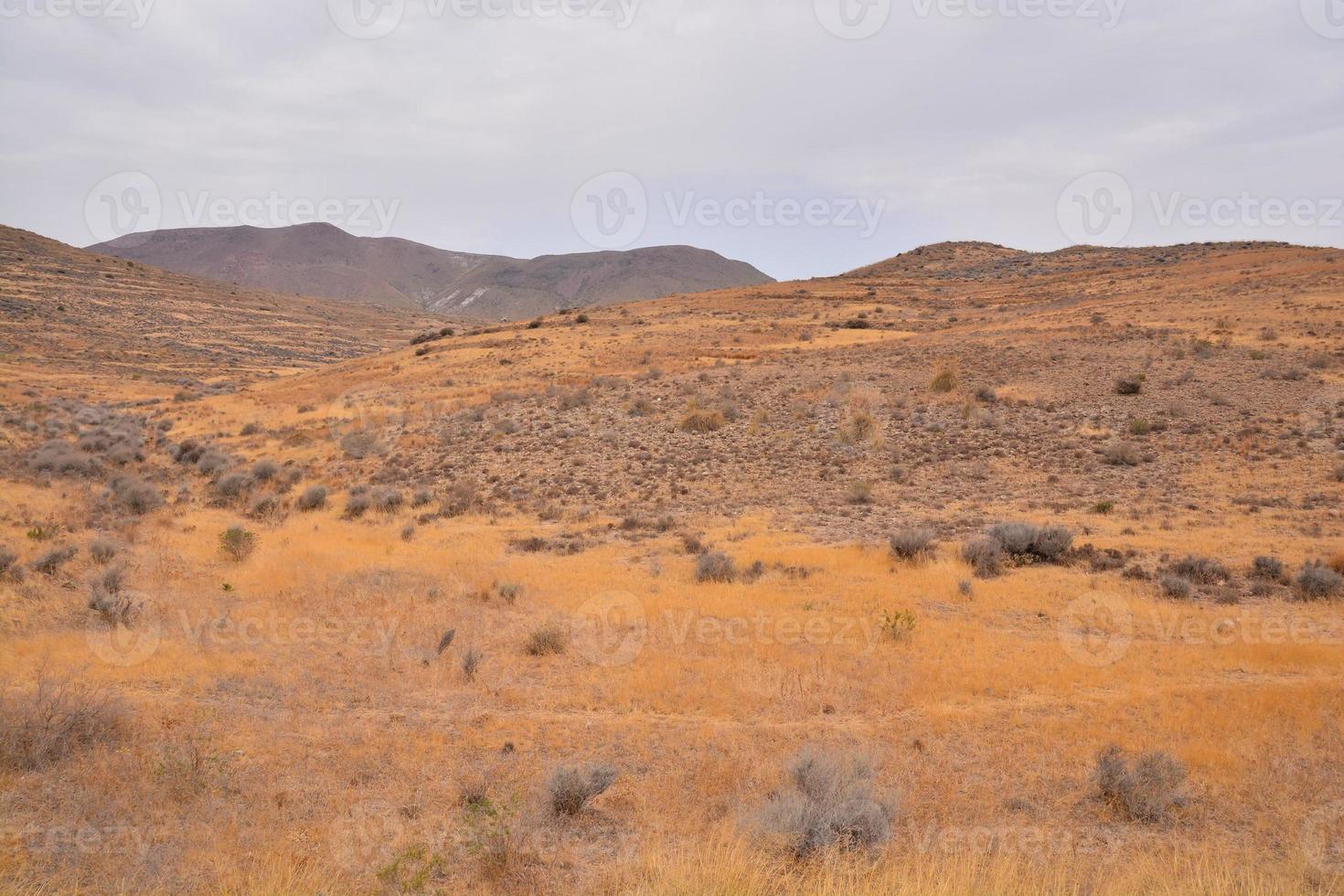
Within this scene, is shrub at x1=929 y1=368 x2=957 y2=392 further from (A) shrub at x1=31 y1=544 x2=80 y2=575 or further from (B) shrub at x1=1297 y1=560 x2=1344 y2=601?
(A) shrub at x1=31 y1=544 x2=80 y2=575

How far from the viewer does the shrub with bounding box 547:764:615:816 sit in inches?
245

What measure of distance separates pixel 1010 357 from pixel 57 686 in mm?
32760

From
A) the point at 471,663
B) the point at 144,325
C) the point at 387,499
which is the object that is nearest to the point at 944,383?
the point at 387,499

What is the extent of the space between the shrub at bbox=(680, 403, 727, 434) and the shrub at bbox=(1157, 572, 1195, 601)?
16.0m

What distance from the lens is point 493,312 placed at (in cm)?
17400

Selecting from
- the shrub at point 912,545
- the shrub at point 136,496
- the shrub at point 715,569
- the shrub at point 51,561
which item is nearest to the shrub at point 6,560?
the shrub at point 51,561

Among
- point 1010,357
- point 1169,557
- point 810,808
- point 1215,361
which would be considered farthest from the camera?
point 1010,357

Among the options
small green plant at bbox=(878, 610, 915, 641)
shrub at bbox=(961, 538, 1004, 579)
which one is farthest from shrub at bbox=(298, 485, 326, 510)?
shrub at bbox=(961, 538, 1004, 579)

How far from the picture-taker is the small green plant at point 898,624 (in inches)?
A: 409

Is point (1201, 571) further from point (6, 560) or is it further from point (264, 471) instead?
point (264, 471)

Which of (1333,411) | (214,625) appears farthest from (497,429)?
(1333,411)

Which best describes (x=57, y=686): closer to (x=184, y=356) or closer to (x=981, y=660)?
(x=981, y=660)

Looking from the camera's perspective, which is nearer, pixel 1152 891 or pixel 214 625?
pixel 1152 891

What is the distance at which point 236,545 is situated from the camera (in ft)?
48.2
